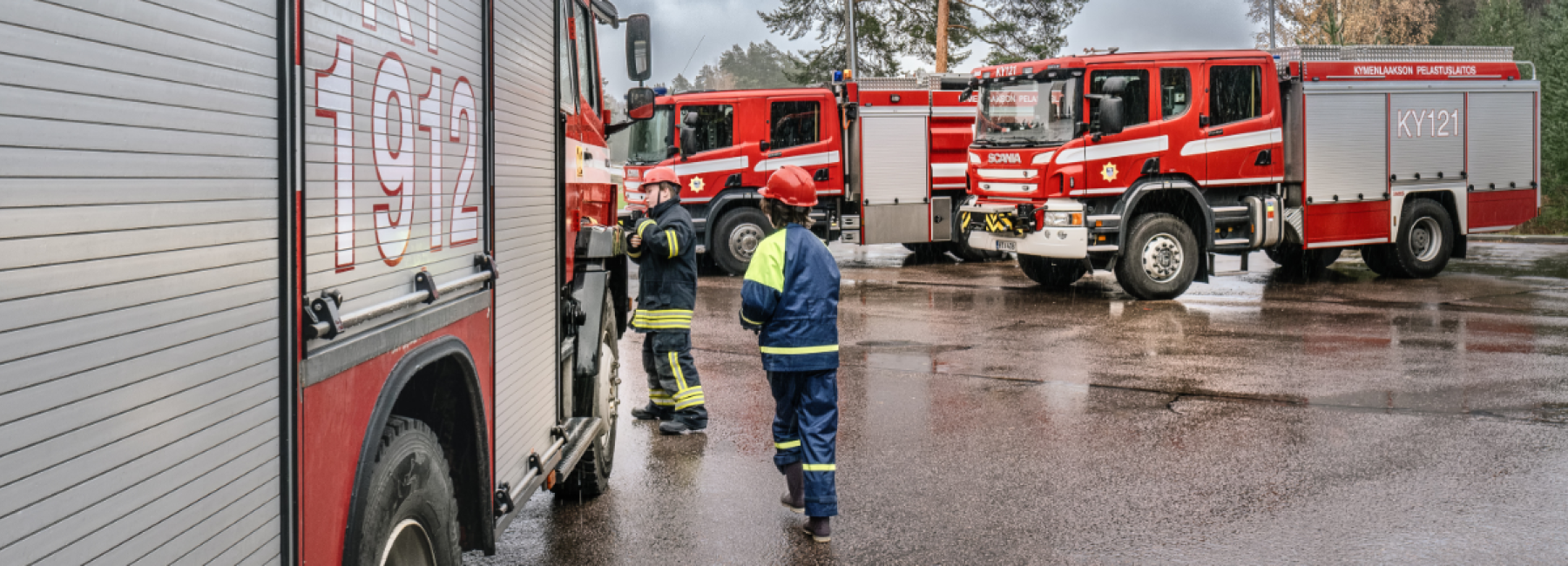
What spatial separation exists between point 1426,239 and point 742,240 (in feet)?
29.6

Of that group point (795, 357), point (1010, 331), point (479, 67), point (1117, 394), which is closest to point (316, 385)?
point (479, 67)

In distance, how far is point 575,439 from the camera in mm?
5098

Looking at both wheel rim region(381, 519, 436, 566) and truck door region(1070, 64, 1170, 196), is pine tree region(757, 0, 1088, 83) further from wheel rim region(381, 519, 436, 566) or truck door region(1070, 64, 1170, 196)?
wheel rim region(381, 519, 436, 566)

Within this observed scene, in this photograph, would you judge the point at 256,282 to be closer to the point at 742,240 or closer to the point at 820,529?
the point at 820,529

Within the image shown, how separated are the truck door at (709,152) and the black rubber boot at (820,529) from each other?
1266 cm

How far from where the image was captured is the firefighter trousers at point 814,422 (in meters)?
5.02

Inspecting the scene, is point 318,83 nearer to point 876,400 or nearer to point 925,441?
point 925,441

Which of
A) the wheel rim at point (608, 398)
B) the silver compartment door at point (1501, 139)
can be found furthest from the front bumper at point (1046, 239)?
the wheel rim at point (608, 398)

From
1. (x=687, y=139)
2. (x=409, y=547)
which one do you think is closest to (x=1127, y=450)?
(x=409, y=547)

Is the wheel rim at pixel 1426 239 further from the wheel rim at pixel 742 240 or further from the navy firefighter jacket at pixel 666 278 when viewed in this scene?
the navy firefighter jacket at pixel 666 278

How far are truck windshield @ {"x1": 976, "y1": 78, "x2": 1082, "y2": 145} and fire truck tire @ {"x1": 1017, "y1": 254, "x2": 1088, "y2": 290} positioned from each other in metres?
1.73

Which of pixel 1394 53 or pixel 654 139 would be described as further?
pixel 654 139

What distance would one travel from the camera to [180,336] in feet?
6.36

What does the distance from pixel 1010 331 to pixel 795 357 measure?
22.8ft
